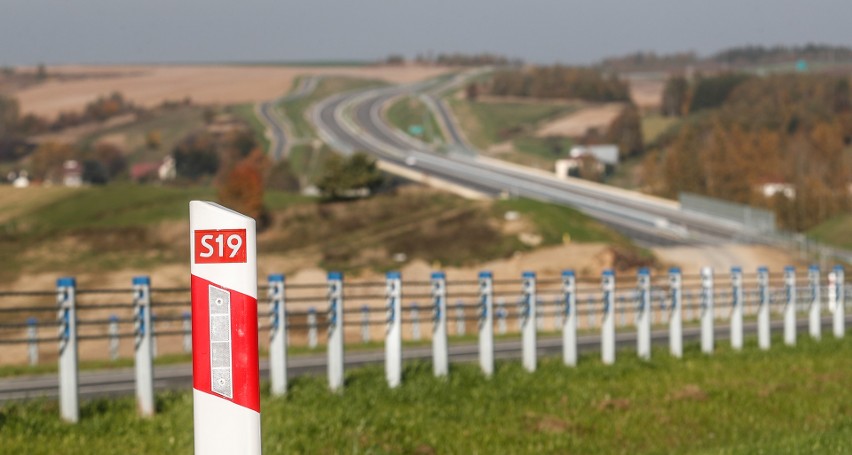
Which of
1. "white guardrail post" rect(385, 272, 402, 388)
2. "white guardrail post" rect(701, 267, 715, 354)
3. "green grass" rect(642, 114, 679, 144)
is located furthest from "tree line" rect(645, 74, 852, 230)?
"white guardrail post" rect(385, 272, 402, 388)

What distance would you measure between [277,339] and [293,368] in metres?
7.18

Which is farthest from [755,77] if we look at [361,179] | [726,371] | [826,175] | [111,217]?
[726,371]

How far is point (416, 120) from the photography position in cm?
18750

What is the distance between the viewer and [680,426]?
14.2m

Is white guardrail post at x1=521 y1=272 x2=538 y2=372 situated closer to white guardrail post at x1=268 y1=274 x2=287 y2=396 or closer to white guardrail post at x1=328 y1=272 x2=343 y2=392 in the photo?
white guardrail post at x1=328 y1=272 x2=343 y2=392

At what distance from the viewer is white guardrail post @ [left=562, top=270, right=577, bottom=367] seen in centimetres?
1998

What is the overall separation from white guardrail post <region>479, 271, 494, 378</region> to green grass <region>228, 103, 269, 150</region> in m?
141

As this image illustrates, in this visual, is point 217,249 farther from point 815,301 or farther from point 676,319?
point 815,301

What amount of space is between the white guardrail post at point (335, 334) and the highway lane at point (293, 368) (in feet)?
6.09

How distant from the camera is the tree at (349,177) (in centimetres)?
10094

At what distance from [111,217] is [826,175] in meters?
67.6

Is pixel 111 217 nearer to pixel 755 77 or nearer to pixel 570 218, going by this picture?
pixel 570 218

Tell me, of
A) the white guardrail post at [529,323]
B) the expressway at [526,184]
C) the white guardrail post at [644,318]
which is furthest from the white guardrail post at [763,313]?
the expressway at [526,184]

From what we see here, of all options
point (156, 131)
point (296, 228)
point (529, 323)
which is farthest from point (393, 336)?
point (156, 131)
